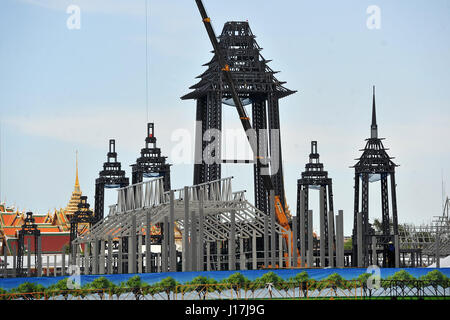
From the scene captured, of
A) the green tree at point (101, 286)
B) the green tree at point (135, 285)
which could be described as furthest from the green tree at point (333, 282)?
the green tree at point (101, 286)

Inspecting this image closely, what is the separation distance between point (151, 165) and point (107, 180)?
23.1 feet

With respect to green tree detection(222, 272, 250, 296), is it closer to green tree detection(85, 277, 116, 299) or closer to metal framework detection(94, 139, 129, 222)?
green tree detection(85, 277, 116, 299)

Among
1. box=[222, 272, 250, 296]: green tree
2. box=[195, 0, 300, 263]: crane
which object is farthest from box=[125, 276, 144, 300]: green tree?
box=[195, 0, 300, 263]: crane

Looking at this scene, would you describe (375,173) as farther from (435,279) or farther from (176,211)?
(435,279)

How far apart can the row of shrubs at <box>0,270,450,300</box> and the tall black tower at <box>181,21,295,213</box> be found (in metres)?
48.3

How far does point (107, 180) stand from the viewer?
113 m

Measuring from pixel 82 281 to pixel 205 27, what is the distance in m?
36.6

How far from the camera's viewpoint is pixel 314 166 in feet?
382

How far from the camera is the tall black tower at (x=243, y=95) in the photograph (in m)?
100

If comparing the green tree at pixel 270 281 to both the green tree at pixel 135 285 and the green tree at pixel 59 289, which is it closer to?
the green tree at pixel 135 285

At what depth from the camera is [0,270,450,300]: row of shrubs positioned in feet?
152

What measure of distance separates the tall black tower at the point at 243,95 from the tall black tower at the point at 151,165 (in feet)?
24.9
